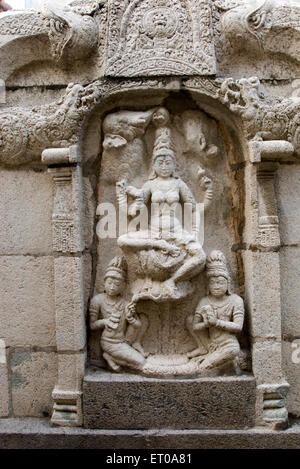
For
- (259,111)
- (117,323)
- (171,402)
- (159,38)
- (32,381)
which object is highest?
(159,38)

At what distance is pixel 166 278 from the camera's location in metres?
3.53

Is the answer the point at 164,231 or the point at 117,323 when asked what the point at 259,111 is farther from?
the point at 117,323

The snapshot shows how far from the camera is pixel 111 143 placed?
11.9 feet

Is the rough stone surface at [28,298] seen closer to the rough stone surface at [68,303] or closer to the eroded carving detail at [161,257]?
the rough stone surface at [68,303]

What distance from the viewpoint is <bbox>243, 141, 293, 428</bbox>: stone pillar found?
11.5ft

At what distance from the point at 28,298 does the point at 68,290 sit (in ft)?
1.22

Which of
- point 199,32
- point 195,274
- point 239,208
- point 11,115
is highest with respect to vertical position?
point 199,32

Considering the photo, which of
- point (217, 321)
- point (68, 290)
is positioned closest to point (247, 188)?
point (217, 321)

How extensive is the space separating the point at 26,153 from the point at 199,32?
152cm

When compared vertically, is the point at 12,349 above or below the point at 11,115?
below

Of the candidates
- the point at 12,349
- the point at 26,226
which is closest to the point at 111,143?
the point at 26,226

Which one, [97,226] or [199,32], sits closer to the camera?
[199,32]

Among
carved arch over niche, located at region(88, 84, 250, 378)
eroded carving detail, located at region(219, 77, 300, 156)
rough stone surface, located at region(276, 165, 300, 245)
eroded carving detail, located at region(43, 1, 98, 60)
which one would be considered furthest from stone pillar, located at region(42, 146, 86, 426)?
rough stone surface, located at region(276, 165, 300, 245)

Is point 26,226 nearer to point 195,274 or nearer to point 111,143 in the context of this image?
point 111,143
